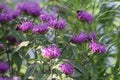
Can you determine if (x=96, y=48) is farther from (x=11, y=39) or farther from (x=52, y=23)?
(x=11, y=39)

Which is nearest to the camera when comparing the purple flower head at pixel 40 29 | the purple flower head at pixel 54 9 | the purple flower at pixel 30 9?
the purple flower head at pixel 40 29

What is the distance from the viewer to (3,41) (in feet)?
5.27

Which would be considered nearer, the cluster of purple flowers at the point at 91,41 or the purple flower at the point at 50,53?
the purple flower at the point at 50,53

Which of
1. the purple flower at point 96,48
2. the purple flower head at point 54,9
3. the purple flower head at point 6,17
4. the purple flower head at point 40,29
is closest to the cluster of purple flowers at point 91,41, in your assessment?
the purple flower at point 96,48

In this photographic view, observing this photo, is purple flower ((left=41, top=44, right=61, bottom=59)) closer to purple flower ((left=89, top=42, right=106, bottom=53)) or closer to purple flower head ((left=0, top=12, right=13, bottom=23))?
purple flower ((left=89, top=42, right=106, bottom=53))

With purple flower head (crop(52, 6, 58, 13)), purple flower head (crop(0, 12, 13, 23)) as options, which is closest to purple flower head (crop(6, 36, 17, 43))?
purple flower head (crop(0, 12, 13, 23))

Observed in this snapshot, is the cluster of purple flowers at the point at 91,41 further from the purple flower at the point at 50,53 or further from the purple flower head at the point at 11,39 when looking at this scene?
the purple flower head at the point at 11,39

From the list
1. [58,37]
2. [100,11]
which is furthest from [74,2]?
[58,37]

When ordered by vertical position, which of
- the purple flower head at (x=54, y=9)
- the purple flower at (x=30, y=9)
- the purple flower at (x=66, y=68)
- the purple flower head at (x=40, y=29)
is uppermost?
the purple flower at (x=30, y=9)

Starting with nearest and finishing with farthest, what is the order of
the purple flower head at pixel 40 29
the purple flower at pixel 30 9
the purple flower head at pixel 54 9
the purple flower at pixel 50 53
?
the purple flower at pixel 50 53
the purple flower head at pixel 40 29
the purple flower at pixel 30 9
the purple flower head at pixel 54 9

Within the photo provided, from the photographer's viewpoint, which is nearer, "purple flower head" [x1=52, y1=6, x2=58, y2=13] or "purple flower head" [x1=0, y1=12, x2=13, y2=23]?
"purple flower head" [x1=0, y1=12, x2=13, y2=23]

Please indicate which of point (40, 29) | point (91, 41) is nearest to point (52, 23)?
point (40, 29)

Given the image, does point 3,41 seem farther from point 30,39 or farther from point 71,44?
point 71,44

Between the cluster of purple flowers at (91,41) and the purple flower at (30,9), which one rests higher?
the purple flower at (30,9)
